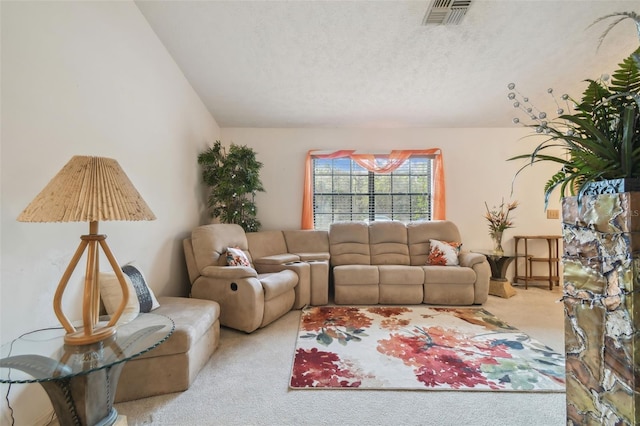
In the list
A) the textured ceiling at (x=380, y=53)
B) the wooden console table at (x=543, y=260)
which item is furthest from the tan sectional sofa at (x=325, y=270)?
the textured ceiling at (x=380, y=53)

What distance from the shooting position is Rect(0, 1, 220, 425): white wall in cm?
127

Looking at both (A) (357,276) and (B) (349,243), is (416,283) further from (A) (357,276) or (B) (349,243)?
(B) (349,243)

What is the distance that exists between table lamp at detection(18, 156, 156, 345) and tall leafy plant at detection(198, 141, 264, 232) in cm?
219

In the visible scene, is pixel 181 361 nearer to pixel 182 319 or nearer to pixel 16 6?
pixel 182 319

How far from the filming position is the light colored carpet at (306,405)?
1441 millimetres

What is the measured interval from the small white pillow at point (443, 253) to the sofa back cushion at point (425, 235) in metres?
0.15

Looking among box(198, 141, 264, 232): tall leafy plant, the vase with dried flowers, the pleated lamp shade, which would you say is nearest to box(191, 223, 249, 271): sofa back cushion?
box(198, 141, 264, 232): tall leafy plant

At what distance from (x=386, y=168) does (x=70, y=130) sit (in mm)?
3589

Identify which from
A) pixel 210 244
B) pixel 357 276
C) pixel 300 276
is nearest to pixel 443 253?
pixel 357 276

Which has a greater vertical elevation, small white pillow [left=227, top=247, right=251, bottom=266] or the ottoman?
small white pillow [left=227, top=247, right=251, bottom=266]

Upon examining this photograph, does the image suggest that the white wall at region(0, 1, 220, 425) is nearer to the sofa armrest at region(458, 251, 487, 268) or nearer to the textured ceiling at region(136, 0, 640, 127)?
the textured ceiling at region(136, 0, 640, 127)

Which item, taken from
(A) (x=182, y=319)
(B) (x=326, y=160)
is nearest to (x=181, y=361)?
(A) (x=182, y=319)

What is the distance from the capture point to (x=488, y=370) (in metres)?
1.87

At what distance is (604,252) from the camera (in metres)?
0.77
